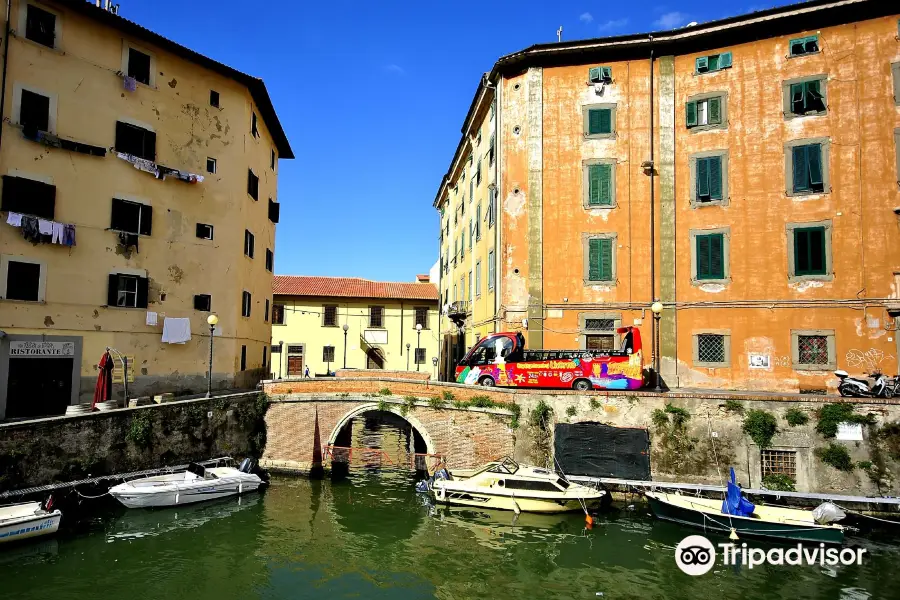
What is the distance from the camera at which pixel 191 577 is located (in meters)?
14.1

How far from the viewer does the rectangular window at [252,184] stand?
95.7 feet

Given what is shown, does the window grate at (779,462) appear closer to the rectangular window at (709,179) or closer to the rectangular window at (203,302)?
the rectangular window at (709,179)

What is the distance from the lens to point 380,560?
15.6m

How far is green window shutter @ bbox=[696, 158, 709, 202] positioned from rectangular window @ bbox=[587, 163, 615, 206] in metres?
3.84

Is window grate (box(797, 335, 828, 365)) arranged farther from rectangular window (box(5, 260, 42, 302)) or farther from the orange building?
rectangular window (box(5, 260, 42, 302))

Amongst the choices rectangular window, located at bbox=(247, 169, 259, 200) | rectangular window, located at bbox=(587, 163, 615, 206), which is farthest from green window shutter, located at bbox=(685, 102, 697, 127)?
rectangular window, located at bbox=(247, 169, 259, 200)

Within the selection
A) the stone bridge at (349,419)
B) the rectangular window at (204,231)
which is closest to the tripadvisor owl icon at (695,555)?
the stone bridge at (349,419)

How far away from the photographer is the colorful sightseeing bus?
21875 millimetres

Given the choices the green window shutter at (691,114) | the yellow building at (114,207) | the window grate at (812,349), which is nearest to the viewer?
the yellow building at (114,207)

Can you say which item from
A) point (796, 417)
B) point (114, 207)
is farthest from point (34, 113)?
point (796, 417)

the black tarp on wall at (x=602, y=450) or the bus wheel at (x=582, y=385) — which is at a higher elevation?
the bus wheel at (x=582, y=385)

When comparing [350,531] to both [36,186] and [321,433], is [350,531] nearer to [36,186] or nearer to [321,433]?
[321,433]

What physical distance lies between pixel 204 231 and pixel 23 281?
24.0ft

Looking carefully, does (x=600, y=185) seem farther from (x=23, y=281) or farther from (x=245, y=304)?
(x=23, y=281)
